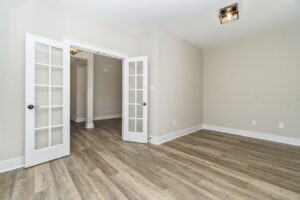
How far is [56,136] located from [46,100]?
0.68 meters

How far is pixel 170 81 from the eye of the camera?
342cm

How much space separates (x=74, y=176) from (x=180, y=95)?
10.1 ft

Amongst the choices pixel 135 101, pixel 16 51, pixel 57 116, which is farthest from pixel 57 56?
pixel 135 101

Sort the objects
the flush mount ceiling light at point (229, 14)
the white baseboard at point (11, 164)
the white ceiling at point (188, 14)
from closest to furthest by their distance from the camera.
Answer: the white baseboard at point (11, 164), the white ceiling at point (188, 14), the flush mount ceiling light at point (229, 14)

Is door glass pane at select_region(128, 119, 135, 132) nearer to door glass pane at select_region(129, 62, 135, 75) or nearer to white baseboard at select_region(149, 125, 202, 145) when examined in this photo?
white baseboard at select_region(149, 125, 202, 145)

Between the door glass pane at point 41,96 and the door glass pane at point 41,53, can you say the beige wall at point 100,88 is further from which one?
the door glass pane at point 41,96

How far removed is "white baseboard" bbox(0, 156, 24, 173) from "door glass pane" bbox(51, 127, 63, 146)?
0.45 meters

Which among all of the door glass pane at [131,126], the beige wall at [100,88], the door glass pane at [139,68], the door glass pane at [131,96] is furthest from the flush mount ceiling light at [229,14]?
the beige wall at [100,88]

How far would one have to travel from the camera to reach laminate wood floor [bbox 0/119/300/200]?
1.51m

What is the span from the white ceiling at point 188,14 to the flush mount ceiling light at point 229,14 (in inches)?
3.5

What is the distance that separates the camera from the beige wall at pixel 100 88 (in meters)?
5.27

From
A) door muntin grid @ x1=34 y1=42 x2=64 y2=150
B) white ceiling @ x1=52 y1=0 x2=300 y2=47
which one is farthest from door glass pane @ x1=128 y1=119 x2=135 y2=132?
white ceiling @ x1=52 y1=0 x2=300 y2=47

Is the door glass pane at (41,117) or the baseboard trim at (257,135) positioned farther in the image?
the baseboard trim at (257,135)

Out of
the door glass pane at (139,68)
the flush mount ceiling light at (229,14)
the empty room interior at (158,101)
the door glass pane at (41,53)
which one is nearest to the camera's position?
the empty room interior at (158,101)
